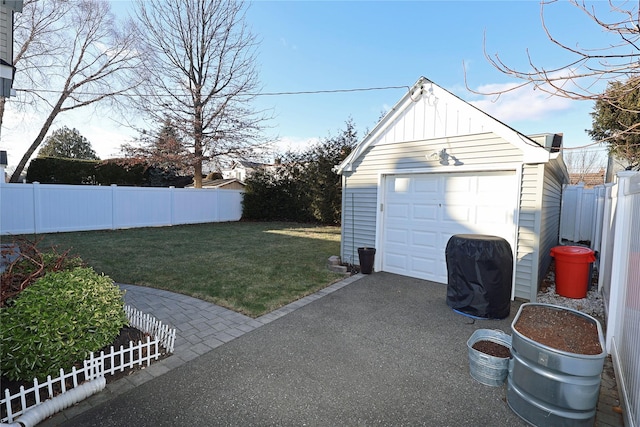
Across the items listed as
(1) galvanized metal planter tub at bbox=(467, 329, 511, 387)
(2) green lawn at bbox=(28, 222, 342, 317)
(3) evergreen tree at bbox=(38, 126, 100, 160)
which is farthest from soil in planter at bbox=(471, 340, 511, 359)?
(3) evergreen tree at bbox=(38, 126, 100, 160)

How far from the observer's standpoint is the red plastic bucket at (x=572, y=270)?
17.0 ft

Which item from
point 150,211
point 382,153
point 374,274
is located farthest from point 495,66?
point 150,211

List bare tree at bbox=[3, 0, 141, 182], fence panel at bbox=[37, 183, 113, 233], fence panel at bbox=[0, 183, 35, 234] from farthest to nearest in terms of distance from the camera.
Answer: bare tree at bbox=[3, 0, 141, 182] < fence panel at bbox=[37, 183, 113, 233] < fence panel at bbox=[0, 183, 35, 234]

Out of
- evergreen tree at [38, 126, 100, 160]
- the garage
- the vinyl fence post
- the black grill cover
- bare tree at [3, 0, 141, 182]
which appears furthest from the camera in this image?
evergreen tree at [38, 126, 100, 160]

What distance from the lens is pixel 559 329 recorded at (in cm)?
254

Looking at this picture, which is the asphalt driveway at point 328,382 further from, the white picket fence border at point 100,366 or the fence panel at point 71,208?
the fence panel at point 71,208

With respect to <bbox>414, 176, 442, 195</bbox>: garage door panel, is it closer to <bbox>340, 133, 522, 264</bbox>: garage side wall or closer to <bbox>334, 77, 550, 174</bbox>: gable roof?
<bbox>340, 133, 522, 264</bbox>: garage side wall

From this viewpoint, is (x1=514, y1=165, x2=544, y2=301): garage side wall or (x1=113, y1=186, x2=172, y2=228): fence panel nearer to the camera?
(x1=514, y1=165, x2=544, y2=301): garage side wall

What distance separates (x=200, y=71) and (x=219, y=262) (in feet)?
45.5

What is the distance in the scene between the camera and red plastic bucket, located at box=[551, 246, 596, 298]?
5168 mm

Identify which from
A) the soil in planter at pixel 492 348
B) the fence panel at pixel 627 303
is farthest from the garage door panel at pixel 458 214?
the soil in planter at pixel 492 348

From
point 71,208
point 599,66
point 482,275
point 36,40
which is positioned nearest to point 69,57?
point 36,40

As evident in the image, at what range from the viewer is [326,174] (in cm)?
1566

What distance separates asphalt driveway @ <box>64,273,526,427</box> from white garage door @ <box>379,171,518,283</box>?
72.9 inches
